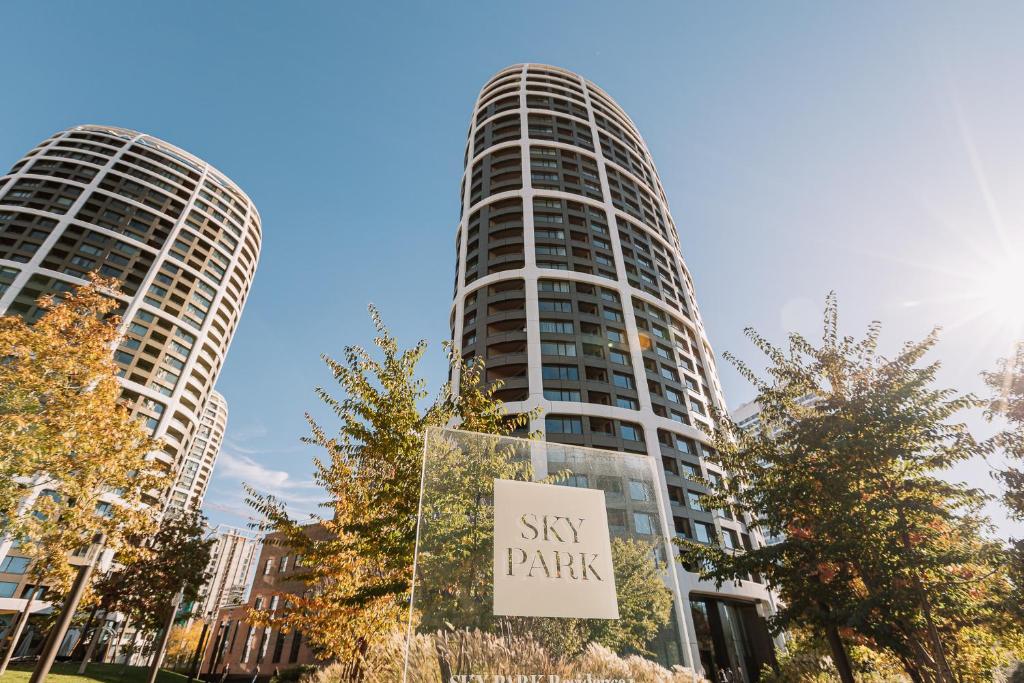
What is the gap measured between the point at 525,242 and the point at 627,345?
1319 centimetres

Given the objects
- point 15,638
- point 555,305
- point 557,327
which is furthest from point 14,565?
point 555,305

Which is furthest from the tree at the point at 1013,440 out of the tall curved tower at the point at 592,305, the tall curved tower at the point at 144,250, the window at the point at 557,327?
the tall curved tower at the point at 144,250

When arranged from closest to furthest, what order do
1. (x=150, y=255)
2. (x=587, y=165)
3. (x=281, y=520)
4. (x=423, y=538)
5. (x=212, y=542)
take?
1. (x=423, y=538)
2. (x=281, y=520)
3. (x=212, y=542)
4. (x=587, y=165)
5. (x=150, y=255)

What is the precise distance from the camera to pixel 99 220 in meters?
54.8

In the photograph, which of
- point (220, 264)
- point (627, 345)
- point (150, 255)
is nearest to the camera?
point (627, 345)

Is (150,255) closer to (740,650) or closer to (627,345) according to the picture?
(627,345)

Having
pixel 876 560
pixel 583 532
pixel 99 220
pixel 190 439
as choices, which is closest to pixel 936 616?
pixel 876 560

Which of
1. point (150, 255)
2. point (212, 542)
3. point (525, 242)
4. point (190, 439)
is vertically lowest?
point (212, 542)

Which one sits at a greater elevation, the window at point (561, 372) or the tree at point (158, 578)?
the window at point (561, 372)

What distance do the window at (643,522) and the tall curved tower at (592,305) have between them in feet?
89.9

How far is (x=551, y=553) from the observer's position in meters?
5.61

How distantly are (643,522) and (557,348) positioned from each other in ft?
105

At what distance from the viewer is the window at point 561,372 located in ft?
121

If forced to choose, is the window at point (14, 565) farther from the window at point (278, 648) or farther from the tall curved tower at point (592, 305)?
the tall curved tower at point (592, 305)
